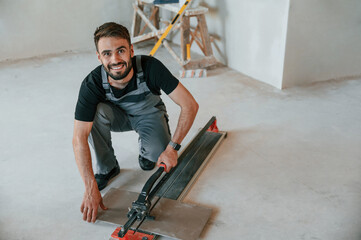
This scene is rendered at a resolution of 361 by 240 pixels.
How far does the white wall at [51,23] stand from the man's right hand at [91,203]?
11.8ft

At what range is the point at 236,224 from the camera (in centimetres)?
189

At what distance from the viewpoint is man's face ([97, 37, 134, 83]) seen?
6.03 feet

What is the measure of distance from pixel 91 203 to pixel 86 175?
14cm

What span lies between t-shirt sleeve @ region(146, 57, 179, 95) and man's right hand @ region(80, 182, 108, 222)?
0.61 m

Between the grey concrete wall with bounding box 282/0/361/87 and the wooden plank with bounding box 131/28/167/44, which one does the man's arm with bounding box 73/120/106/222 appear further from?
the wooden plank with bounding box 131/28/167/44

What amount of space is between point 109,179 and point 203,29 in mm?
2292

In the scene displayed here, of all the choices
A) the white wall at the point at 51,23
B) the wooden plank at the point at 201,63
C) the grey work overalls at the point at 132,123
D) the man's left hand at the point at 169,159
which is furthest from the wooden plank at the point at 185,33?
the man's left hand at the point at 169,159

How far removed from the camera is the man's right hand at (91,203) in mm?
1861

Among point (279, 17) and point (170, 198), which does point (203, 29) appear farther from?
point (170, 198)

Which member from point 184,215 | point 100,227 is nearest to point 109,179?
point 100,227

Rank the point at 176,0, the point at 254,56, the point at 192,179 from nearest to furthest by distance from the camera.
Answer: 1. the point at 192,179
2. the point at 254,56
3. the point at 176,0

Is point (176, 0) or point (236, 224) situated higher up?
point (176, 0)

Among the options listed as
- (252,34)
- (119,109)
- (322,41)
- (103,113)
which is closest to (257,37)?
(252,34)

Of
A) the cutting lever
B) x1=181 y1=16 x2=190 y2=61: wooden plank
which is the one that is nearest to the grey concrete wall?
x1=181 y1=16 x2=190 y2=61: wooden plank
